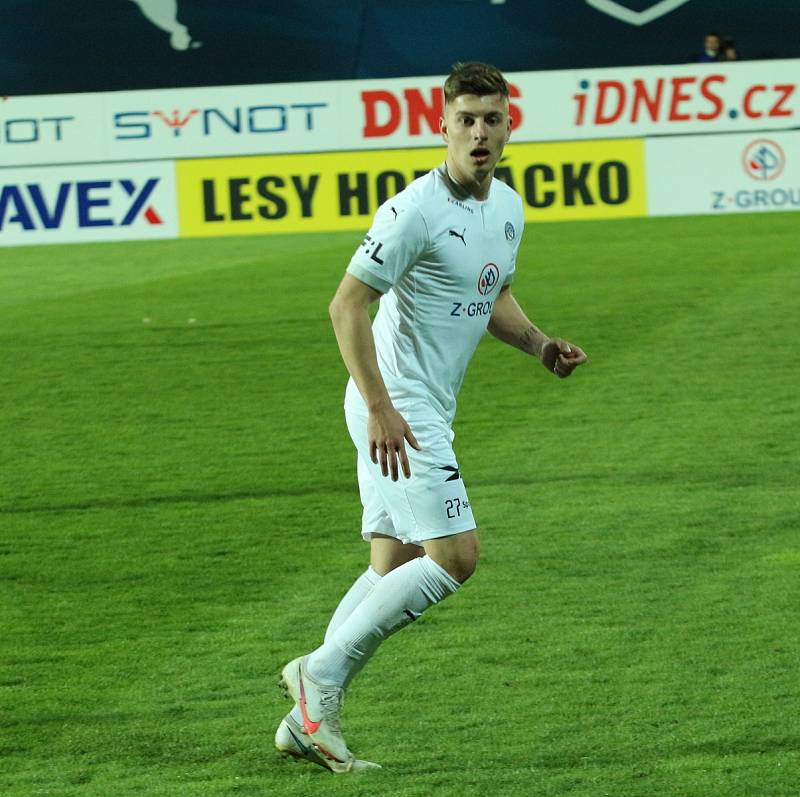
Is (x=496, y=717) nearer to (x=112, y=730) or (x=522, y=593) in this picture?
(x=112, y=730)

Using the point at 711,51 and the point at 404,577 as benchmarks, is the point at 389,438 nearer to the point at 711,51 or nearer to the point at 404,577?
the point at 404,577

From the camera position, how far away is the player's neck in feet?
13.0

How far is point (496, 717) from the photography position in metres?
4.30

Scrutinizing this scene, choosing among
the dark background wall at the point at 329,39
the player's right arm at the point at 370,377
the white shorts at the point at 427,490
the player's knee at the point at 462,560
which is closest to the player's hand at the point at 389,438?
the player's right arm at the point at 370,377

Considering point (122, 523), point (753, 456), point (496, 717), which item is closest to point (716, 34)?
point (753, 456)

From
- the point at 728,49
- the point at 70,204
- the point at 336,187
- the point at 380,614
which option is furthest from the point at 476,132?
the point at 728,49

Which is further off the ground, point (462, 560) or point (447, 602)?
point (462, 560)

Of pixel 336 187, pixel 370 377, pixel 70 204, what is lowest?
pixel 370 377

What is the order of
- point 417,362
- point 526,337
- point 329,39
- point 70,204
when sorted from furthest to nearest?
point 329,39, point 70,204, point 526,337, point 417,362

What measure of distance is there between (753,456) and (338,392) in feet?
10.1

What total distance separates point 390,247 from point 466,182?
31 centimetres

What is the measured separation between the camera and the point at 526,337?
4.43 meters

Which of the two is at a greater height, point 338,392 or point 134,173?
point 134,173

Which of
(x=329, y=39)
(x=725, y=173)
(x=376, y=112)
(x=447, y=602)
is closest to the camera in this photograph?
(x=447, y=602)
